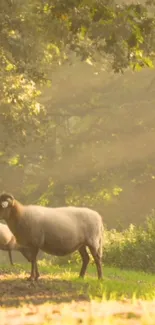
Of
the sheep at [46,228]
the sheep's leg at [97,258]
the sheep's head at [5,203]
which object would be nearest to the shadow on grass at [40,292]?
the sheep at [46,228]

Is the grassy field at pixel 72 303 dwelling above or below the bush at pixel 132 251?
above

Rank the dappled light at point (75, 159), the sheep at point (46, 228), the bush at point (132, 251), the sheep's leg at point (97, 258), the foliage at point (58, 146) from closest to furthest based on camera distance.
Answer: the dappled light at point (75, 159) < the sheep at point (46, 228) < the sheep's leg at point (97, 258) < the bush at point (132, 251) < the foliage at point (58, 146)

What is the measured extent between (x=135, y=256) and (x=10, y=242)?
5.58 metres

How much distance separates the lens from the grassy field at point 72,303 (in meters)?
4.16

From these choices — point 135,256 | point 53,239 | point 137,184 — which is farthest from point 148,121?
point 53,239

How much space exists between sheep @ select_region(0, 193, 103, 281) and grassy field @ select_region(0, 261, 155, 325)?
72 centimetres

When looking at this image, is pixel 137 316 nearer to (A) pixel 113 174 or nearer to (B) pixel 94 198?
(B) pixel 94 198

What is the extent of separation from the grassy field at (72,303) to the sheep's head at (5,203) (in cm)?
142

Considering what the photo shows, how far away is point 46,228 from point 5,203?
1.00 metres

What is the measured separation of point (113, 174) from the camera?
3656cm

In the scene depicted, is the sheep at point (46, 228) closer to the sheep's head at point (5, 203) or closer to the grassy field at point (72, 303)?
the sheep's head at point (5, 203)

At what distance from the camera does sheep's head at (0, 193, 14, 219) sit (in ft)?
30.7

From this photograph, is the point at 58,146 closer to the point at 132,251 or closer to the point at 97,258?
the point at 132,251

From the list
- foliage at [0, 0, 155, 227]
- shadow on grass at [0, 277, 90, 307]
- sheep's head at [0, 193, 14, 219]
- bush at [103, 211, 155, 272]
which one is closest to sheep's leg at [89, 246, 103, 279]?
shadow on grass at [0, 277, 90, 307]
